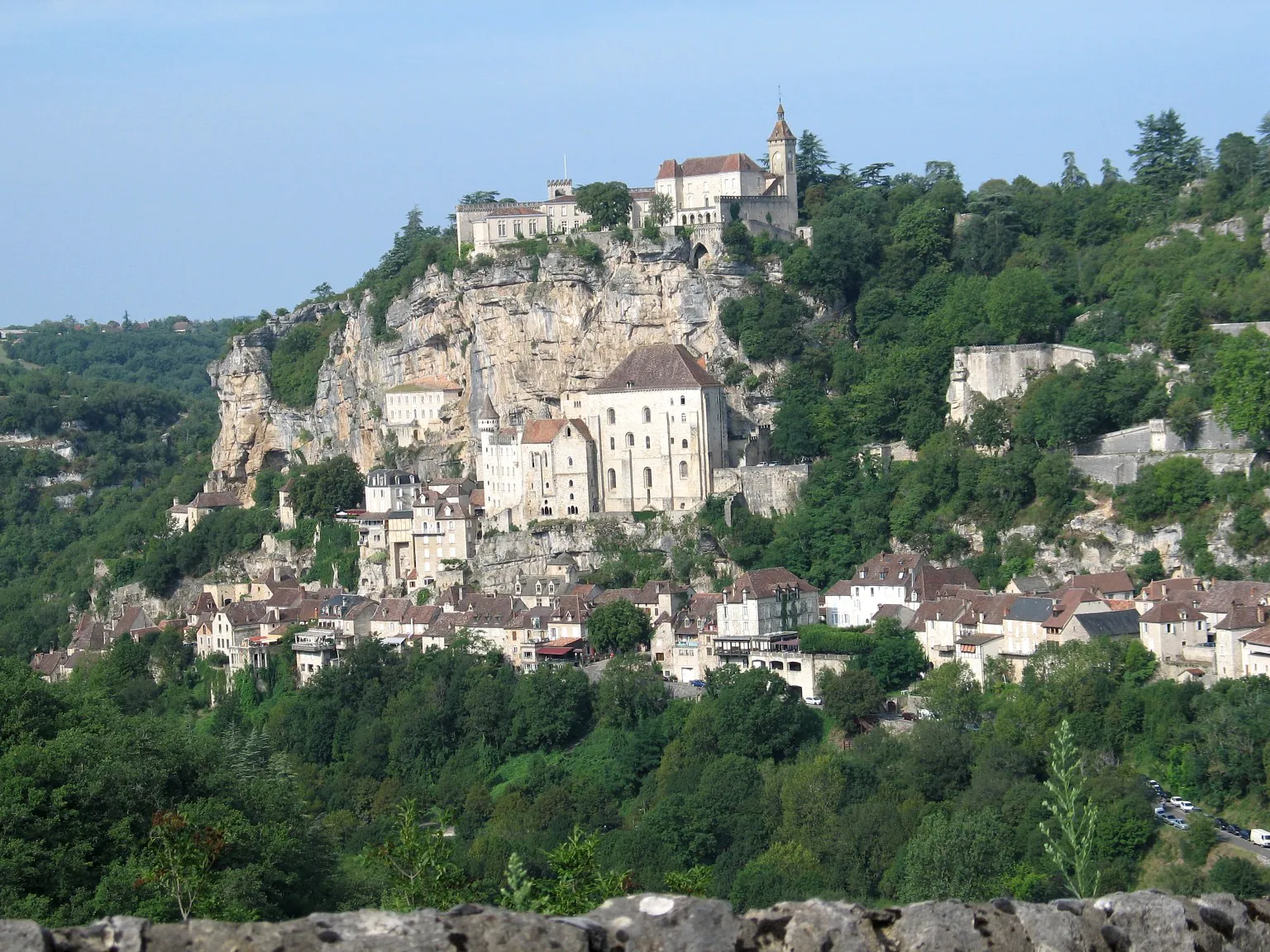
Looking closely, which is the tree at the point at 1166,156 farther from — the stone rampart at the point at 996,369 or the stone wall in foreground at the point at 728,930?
the stone wall in foreground at the point at 728,930

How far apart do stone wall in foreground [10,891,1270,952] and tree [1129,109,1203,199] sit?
58480mm

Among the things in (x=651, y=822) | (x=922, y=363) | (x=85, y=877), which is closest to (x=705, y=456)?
(x=922, y=363)

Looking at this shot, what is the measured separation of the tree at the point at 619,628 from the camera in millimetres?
50812

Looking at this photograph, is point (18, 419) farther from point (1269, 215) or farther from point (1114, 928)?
point (1114, 928)

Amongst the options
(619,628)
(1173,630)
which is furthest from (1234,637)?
(619,628)

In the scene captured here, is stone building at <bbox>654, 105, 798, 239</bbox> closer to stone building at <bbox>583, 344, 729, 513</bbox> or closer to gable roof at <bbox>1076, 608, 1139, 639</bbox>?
stone building at <bbox>583, 344, 729, 513</bbox>

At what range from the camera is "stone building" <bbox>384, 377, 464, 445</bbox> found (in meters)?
66.9

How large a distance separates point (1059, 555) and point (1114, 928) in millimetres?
39347

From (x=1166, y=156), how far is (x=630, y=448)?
2574 centimetres

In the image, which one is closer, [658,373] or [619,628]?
[619,628]

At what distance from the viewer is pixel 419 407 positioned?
6744 centimetres

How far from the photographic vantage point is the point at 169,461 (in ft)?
327

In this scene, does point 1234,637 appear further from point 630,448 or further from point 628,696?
point 630,448

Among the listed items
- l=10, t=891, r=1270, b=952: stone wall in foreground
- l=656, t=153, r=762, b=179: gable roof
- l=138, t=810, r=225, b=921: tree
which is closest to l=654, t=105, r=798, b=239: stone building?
l=656, t=153, r=762, b=179: gable roof
